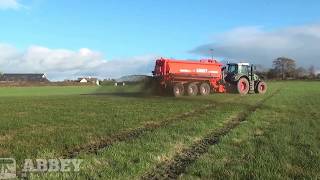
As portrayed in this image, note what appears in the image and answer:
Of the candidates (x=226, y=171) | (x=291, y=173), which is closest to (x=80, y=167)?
(x=226, y=171)

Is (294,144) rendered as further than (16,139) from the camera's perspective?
No

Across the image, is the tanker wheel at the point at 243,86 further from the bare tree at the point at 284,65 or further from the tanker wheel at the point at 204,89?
the bare tree at the point at 284,65

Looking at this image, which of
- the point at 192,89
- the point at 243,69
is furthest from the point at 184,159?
the point at 243,69

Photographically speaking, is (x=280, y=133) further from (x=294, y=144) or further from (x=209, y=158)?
(x=209, y=158)

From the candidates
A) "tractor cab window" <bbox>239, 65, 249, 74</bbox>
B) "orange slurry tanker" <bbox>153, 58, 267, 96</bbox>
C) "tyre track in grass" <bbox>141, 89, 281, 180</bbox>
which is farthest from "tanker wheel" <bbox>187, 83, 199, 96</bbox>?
"tyre track in grass" <bbox>141, 89, 281, 180</bbox>

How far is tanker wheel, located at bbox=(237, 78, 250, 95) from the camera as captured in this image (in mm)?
38294

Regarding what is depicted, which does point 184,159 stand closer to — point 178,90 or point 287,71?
point 178,90

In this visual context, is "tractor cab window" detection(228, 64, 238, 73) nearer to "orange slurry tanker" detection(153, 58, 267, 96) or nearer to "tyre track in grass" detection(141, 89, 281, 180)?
"orange slurry tanker" detection(153, 58, 267, 96)

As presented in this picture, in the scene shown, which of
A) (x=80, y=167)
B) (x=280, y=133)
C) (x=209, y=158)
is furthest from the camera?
(x=280, y=133)

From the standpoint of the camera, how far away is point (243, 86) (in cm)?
3916

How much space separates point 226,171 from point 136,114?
450 inches

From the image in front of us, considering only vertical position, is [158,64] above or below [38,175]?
above

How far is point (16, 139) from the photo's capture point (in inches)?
508

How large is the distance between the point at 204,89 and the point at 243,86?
184 inches
